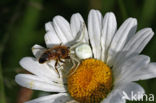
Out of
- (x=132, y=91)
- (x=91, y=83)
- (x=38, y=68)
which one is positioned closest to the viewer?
(x=132, y=91)

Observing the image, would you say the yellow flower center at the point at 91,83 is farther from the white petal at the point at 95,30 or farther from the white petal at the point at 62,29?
the white petal at the point at 62,29

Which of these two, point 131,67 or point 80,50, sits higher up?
point 80,50

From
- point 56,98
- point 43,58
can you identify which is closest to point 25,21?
point 43,58

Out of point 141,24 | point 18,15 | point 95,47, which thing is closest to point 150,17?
point 141,24

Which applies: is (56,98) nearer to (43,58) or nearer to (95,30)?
(43,58)

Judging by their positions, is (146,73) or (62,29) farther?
(62,29)

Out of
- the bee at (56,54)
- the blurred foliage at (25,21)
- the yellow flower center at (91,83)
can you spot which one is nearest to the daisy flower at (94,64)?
the yellow flower center at (91,83)

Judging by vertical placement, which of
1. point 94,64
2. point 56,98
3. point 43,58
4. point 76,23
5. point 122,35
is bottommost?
point 56,98

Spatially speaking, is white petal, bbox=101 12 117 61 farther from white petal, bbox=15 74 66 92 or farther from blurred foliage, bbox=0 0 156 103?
blurred foliage, bbox=0 0 156 103

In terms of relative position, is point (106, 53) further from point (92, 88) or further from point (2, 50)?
point (2, 50)
